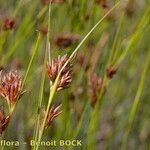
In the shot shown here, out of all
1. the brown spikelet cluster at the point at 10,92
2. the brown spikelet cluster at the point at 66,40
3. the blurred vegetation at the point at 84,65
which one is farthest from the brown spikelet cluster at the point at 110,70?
the brown spikelet cluster at the point at 10,92

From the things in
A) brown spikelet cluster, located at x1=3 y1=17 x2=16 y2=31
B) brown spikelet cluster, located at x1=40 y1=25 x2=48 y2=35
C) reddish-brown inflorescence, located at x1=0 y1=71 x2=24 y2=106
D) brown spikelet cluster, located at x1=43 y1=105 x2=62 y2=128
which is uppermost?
reddish-brown inflorescence, located at x1=0 y1=71 x2=24 y2=106

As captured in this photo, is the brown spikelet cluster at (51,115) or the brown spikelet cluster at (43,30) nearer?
the brown spikelet cluster at (51,115)

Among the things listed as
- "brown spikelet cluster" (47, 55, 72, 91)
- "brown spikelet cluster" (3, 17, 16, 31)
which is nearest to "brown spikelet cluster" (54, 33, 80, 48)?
"brown spikelet cluster" (3, 17, 16, 31)

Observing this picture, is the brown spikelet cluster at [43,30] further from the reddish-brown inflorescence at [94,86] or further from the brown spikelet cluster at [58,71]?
the brown spikelet cluster at [58,71]

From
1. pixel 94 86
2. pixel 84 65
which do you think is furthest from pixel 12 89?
pixel 84 65

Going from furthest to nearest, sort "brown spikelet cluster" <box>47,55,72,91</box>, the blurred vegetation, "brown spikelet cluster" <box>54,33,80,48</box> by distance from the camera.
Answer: "brown spikelet cluster" <box>54,33,80,48</box> → the blurred vegetation → "brown spikelet cluster" <box>47,55,72,91</box>

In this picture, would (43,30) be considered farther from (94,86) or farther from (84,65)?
(94,86)

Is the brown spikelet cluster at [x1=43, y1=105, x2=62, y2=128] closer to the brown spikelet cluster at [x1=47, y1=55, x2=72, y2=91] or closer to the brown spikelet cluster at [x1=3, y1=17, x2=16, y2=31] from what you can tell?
the brown spikelet cluster at [x1=47, y1=55, x2=72, y2=91]

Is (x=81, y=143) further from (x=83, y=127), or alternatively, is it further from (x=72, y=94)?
(x=72, y=94)
